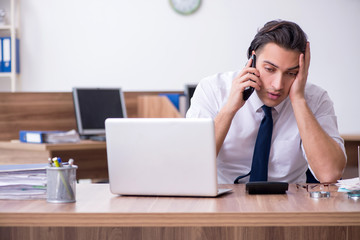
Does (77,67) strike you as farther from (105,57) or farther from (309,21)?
(309,21)

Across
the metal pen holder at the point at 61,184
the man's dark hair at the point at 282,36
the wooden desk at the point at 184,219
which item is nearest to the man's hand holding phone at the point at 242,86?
the man's dark hair at the point at 282,36

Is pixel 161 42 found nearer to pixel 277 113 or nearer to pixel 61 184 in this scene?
pixel 277 113

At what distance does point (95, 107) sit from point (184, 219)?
241 cm

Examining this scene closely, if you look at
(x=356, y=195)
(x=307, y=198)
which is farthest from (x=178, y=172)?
(x=356, y=195)

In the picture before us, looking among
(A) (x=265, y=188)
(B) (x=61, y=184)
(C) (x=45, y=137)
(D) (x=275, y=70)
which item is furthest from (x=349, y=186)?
(C) (x=45, y=137)

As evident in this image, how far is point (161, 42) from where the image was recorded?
5832 millimetres

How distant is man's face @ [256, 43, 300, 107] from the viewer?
1.88m

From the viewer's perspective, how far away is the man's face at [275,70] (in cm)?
188

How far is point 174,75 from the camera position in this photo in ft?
19.1

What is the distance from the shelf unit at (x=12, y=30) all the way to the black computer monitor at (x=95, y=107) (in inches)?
87.5

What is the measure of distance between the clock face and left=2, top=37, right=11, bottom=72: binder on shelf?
1665 millimetres

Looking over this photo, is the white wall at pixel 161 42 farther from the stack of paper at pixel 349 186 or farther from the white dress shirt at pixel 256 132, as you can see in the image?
the stack of paper at pixel 349 186

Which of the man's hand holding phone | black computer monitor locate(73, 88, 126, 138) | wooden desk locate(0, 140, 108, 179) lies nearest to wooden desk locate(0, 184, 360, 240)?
the man's hand holding phone

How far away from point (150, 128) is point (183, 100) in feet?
Answer: 7.50
